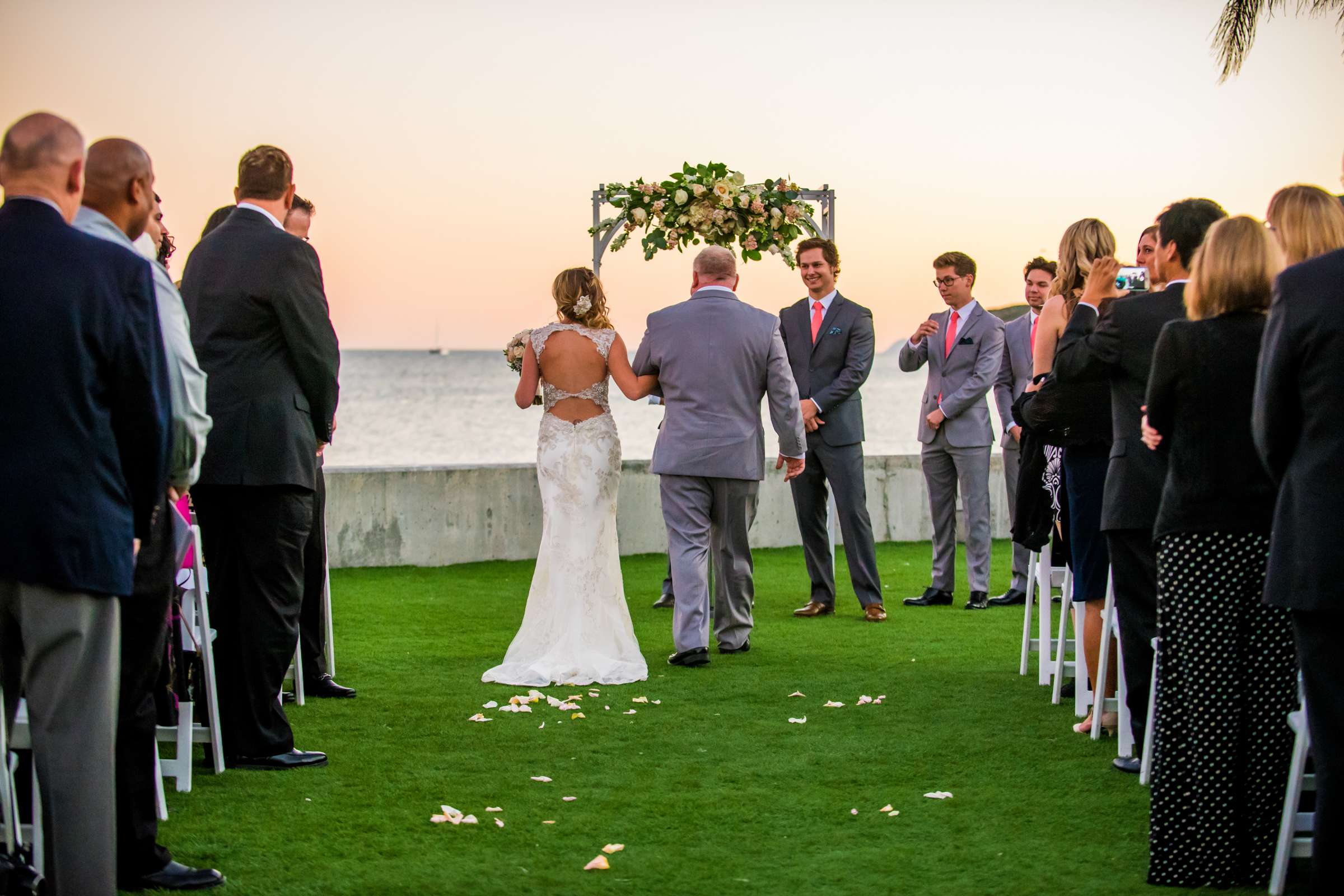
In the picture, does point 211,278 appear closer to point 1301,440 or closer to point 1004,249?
point 1301,440

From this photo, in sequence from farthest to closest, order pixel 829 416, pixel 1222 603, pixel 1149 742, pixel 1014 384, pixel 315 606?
pixel 1014 384, pixel 829 416, pixel 315 606, pixel 1149 742, pixel 1222 603

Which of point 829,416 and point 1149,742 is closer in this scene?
point 1149,742

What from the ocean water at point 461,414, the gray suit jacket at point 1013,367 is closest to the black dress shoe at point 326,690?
the gray suit jacket at point 1013,367

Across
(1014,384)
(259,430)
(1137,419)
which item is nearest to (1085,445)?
(1137,419)

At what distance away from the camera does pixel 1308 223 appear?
336 cm

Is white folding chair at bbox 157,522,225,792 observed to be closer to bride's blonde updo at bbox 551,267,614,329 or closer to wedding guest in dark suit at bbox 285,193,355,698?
wedding guest in dark suit at bbox 285,193,355,698

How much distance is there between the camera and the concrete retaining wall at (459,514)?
1053 centimetres

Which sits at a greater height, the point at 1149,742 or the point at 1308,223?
the point at 1308,223

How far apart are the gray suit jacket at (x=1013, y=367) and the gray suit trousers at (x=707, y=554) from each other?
8.40ft

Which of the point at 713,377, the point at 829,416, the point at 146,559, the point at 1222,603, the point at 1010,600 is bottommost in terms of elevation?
the point at 1010,600

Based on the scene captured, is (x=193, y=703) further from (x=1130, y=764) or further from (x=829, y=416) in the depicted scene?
(x=829, y=416)

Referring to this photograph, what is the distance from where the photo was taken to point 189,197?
1355 centimetres

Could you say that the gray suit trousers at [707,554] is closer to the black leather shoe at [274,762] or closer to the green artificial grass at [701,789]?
the green artificial grass at [701,789]

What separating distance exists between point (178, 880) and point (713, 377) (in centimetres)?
391
